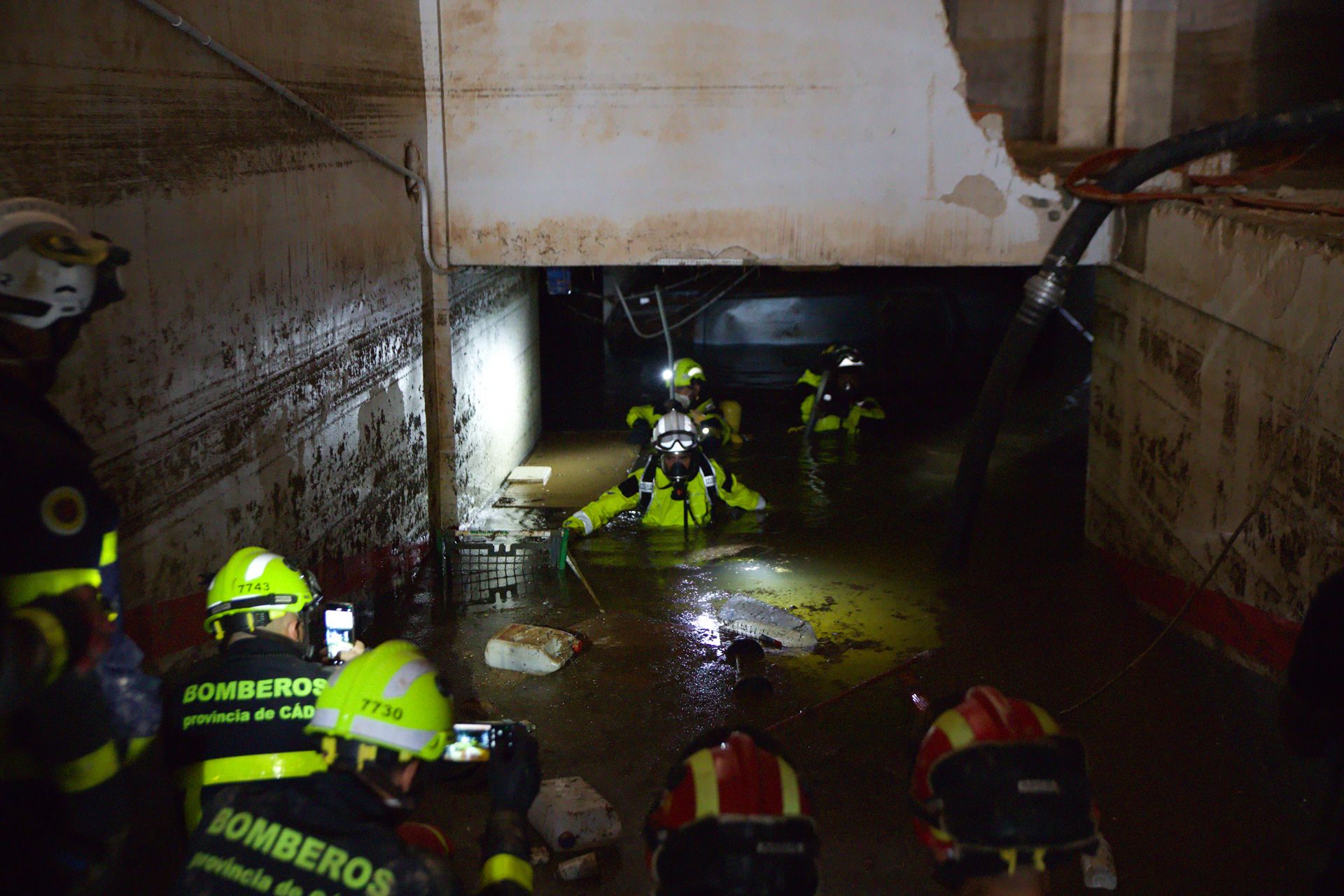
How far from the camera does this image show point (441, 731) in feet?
8.16

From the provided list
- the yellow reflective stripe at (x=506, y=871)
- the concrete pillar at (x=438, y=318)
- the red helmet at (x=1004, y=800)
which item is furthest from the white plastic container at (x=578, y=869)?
the concrete pillar at (x=438, y=318)

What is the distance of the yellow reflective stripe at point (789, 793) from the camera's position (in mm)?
2107

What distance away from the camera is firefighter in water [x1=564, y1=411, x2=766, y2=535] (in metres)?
8.09

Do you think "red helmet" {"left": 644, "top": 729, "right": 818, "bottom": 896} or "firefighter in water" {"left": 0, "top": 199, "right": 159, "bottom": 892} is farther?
"firefighter in water" {"left": 0, "top": 199, "right": 159, "bottom": 892}

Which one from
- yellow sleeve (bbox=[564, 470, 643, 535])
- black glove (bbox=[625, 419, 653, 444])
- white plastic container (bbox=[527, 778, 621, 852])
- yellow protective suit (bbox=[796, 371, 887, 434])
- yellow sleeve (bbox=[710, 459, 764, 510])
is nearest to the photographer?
white plastic container (bbox=[527, 778, 621, 852])

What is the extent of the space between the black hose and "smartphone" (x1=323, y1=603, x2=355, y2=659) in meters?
4.33

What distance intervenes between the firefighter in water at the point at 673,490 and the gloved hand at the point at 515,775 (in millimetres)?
4954

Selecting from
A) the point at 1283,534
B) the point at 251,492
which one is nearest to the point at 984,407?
the point at 1283,534

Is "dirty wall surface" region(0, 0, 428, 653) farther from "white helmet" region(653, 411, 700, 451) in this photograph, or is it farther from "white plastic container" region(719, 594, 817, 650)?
"white plastic container" region(719, 594, 817, 650)

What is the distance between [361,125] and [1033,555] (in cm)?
555

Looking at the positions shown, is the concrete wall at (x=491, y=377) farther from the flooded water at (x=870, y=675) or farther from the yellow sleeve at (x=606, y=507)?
the yellow sleeve at (x=606, y=507)

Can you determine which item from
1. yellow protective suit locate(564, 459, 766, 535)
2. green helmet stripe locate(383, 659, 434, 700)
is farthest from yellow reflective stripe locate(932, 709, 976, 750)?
yellow protective suit locate(564, 459, 766, 535)

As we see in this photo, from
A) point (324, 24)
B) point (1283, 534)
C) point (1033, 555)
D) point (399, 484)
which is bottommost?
point (1033, 555)

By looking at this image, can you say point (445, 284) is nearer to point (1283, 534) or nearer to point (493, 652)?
point (493, 652)
